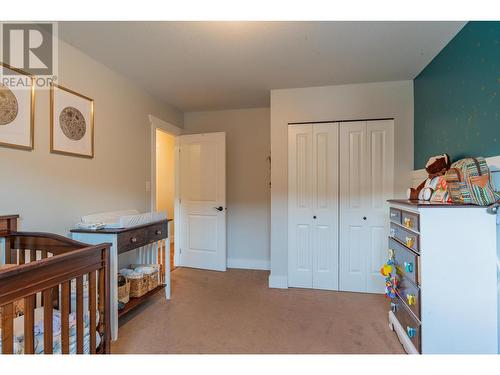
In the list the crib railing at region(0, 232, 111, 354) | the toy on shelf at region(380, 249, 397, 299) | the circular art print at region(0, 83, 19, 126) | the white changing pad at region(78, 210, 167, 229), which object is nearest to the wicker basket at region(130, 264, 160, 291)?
the white changing pad at region(78, 210, 167, 229)

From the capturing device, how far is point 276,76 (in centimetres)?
259

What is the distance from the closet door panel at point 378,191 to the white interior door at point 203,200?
181 centimetres

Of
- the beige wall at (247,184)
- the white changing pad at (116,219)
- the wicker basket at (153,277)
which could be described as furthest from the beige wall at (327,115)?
the white changing pad at (116,219)

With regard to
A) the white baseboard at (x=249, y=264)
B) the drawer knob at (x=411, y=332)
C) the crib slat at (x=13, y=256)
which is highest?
the crib slat at (x=13, y=256)

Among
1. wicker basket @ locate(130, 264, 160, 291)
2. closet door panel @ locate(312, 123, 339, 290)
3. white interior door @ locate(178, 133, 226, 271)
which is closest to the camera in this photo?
wicker basket @ locate(130, 264, 160, 291)

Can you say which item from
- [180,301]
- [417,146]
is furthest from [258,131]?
[180,301]

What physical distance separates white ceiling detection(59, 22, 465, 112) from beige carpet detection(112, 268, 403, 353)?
2239 mm

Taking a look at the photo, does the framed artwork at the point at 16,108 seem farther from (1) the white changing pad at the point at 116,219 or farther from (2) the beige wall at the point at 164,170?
(2) the beige wall at the point at 164,170

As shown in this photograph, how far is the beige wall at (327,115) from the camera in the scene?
2709 mm

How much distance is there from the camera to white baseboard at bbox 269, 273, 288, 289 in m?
2.93

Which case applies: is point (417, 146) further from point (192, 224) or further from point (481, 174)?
point (192, 224)

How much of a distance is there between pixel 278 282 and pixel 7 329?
2.39 meters

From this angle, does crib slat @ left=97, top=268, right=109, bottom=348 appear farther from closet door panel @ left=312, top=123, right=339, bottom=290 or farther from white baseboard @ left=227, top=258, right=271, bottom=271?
white baseboard @ left=227, top=258, right=271, bottom=271

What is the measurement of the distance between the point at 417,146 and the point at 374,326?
1.78 meters
